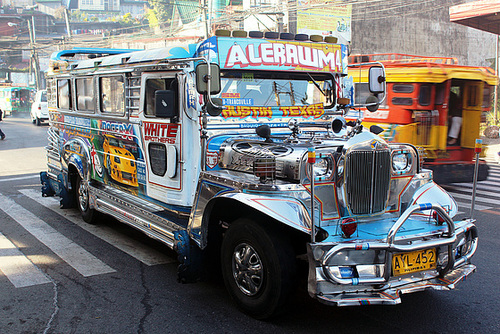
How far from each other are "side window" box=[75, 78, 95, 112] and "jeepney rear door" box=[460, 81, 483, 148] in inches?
339

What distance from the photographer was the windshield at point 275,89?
17.3 feet

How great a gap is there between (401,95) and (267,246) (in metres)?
8.28

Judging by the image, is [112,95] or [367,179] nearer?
[367,179]

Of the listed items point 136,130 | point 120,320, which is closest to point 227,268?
point 120,320

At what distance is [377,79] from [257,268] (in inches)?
126

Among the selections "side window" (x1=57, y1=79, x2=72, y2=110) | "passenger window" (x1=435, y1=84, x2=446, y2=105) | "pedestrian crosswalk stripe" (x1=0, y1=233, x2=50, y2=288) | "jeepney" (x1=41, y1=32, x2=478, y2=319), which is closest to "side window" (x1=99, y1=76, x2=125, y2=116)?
"jeepney" (x1=41, y1=32, x2=478, y2=319)

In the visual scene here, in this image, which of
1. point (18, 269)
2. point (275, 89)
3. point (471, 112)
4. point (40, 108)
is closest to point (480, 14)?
point (471, 112)

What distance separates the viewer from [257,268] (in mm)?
4191

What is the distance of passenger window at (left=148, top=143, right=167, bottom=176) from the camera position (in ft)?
17.8

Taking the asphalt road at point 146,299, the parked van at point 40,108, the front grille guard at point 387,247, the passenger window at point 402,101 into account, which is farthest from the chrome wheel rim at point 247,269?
the parked van at point 40,108

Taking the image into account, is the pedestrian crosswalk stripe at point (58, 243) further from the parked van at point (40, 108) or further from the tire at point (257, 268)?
the parked van at point (40, 108)

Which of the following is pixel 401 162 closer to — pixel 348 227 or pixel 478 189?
pixel 348 227

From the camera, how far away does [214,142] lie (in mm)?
5008

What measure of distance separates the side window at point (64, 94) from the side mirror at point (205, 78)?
437cm
